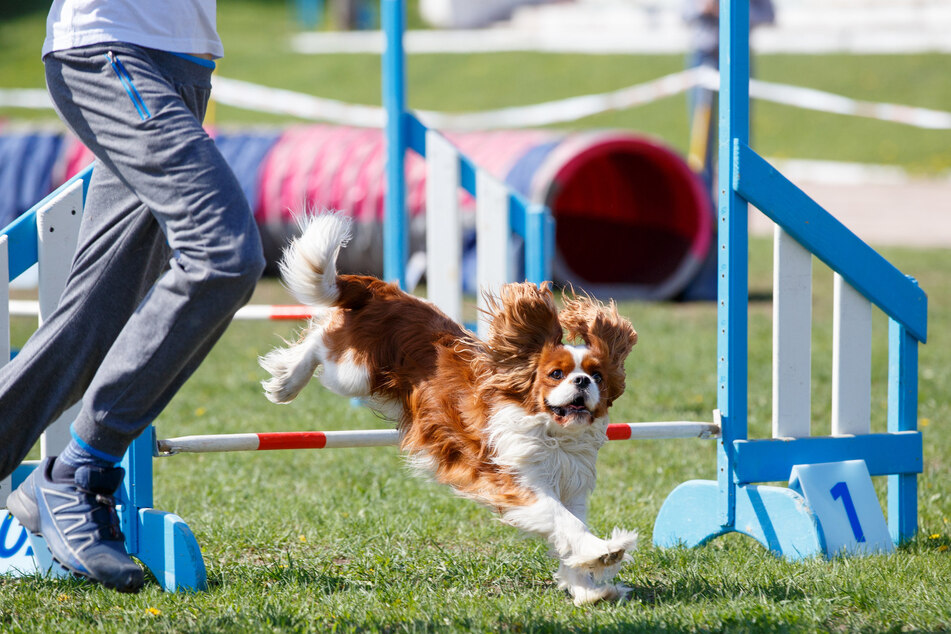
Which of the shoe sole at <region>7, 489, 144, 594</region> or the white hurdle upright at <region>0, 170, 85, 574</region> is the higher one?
the white hurdle upright at <region>0, 170, 85, 574</region>

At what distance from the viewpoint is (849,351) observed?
141 inches

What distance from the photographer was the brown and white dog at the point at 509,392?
300 centimetres

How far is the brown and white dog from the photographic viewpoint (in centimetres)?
300

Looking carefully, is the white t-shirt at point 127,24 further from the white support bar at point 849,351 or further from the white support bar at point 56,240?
the white support bar at point 849,351

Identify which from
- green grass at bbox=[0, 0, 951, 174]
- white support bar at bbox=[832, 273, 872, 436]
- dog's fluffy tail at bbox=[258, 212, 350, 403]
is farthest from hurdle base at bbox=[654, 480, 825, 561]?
green grass at bbox=[0, 0, 951, 174]

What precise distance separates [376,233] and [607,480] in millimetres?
5137

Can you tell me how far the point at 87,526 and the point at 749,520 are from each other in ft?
6.36

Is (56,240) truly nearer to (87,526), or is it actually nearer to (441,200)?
(87,526)

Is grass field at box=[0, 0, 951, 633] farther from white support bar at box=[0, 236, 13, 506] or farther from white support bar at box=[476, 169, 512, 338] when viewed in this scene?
white support bar at box=[476, 169, 512, 338]

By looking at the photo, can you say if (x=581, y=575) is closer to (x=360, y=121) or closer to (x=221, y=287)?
(x=221, y=287)

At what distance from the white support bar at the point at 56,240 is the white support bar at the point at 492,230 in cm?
270

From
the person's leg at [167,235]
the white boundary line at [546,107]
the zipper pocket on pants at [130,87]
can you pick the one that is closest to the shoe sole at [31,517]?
the person's leg at [167,235]

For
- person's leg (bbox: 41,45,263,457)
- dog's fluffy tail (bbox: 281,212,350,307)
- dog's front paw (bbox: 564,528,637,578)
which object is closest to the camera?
person's leg (bbox: 41,45,263,457)

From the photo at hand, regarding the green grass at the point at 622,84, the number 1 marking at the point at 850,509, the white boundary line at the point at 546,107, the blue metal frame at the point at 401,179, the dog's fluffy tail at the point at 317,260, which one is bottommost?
the number 1 marking at the point at 850,509
